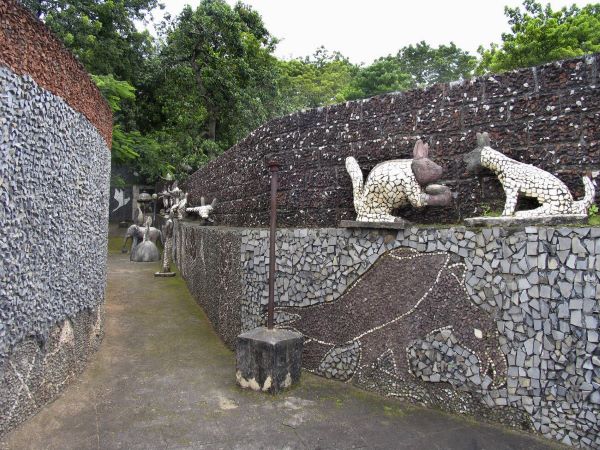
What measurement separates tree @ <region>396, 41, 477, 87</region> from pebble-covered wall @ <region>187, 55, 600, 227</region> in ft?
74.5

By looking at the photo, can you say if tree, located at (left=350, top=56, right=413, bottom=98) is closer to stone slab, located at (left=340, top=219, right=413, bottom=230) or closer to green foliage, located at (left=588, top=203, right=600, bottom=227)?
stone slab, located at (left=340, top=219, right=413, bottom=230)

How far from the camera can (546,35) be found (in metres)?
13.4

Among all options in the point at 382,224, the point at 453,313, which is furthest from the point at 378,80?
the point at 453,313

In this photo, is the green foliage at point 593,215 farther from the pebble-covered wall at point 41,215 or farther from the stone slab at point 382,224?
the pebble-covered wall at point 41,215

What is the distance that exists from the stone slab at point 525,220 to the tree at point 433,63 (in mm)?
24218

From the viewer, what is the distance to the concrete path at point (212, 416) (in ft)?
10.5

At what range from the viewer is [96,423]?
3.47m

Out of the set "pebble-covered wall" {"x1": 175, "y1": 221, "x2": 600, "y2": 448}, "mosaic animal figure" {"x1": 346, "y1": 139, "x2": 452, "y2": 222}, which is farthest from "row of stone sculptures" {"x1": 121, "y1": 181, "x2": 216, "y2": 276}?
"mosaic animal figure" {"x1": 346, "y1": 139, "x2": 452, "y2": 222}

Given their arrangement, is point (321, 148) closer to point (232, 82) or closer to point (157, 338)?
point (157, 338)

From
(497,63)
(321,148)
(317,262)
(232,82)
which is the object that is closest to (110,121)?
(321,148)

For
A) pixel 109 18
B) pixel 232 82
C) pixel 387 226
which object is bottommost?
pixel 387 226

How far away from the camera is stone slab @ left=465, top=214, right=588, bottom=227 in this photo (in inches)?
127

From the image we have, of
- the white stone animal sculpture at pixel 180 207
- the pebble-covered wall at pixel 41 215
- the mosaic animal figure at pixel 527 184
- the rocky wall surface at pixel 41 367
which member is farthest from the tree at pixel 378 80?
the rocky wall surface at pixel 41 367

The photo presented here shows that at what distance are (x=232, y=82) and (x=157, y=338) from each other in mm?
11086
